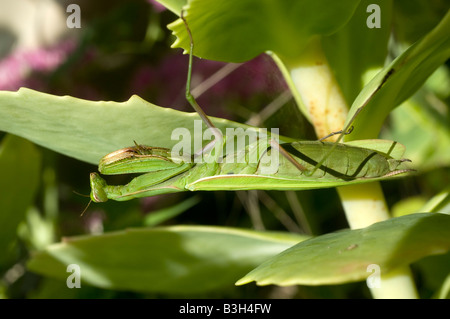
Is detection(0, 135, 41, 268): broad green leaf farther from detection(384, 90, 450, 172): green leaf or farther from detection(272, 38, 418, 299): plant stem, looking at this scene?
detection(384, 90, 450, 172): green leaf

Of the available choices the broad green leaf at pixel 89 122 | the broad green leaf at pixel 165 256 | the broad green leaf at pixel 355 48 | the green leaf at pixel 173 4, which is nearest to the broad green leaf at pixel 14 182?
the broad green leaf at pixel 165 256

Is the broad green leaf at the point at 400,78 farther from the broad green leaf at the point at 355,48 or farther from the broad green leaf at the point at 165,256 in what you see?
the broad green leaf at the point at 165,256

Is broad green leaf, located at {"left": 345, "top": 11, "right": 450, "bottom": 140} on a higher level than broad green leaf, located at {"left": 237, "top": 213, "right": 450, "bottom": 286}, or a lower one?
higher

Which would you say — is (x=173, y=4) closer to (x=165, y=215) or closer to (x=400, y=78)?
(x=400, y=78)

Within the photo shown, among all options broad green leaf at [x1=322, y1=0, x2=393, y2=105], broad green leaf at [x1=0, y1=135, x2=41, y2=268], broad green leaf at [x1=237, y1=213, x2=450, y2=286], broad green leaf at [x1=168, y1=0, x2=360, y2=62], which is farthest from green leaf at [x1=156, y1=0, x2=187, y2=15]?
broad green leaf at [x1=0, y1=135, x2=41, y2=268]

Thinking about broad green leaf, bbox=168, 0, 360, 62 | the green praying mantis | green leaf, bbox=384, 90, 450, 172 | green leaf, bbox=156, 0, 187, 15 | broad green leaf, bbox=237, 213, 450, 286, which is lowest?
broad green leaf, bbox=237, 213, 450, 286

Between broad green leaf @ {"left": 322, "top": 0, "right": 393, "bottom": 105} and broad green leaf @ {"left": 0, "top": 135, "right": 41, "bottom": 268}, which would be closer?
broad green leaf @ {"left": 322, "top": 0, "right": 393, "bottom": 105}
